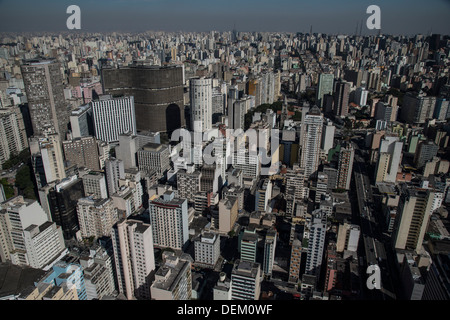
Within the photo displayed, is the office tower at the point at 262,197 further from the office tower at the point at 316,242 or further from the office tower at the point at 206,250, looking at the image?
the office tower at the point at 316,242

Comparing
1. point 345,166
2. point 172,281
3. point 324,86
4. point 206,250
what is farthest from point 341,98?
point 172,281

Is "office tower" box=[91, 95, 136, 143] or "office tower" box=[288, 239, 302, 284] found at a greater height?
"office tower" box=[91, 95, 136, 143]

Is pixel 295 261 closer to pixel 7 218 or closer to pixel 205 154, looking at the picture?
pixel 205 154

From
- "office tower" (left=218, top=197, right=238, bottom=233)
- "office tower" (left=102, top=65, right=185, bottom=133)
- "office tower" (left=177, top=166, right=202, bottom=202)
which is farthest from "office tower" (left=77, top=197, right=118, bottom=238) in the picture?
"office tower" (left=102, top=65, right=185, bottom=133)

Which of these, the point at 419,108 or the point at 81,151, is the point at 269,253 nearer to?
the point at 81,151

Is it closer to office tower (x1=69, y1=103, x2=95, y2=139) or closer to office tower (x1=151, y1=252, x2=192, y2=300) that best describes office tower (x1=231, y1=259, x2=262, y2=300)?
office tower (x1=151, y1=252, x2=192, y2=300)

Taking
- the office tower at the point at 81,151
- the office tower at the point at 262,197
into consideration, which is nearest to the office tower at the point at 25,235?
the office tower at the point at 81,151
